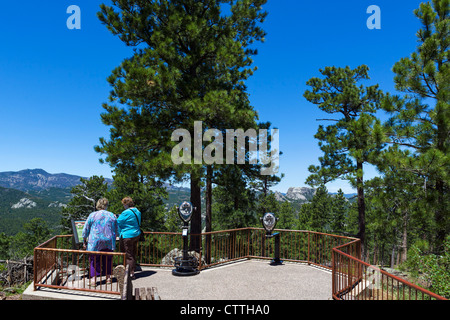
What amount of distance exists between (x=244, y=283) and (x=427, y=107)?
941 centimetres

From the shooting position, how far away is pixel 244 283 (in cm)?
722

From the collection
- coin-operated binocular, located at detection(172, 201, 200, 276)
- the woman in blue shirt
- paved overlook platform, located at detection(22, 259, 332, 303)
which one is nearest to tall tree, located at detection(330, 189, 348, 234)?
paved overlook platform, located at detection(22, 259, 332, 303)

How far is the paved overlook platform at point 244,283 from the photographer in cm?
638

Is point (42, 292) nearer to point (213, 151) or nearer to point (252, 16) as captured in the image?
point (213, 151)

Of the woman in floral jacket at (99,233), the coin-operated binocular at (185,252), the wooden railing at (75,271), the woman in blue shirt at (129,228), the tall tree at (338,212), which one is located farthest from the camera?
the tall tree at (338,212)

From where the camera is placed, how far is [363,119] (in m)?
10.2

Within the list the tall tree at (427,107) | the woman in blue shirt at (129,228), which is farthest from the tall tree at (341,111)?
the woman in blue shirt at (129,228)

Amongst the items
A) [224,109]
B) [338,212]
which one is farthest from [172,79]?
[338,212]

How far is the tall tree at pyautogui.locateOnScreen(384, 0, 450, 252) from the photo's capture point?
991 centimetres

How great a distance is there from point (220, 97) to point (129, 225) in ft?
17.8

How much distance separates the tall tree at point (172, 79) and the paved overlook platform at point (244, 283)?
3203mm

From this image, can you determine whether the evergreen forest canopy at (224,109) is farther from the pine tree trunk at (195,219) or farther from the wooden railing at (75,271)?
the wooden railing at (75,271)

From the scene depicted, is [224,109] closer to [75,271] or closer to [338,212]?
[75,271]

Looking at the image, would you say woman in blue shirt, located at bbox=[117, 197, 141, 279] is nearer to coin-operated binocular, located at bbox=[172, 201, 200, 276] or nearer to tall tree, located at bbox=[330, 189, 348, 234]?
coin-operated binocular, located at bbox=[172, 201, 200, 276]
